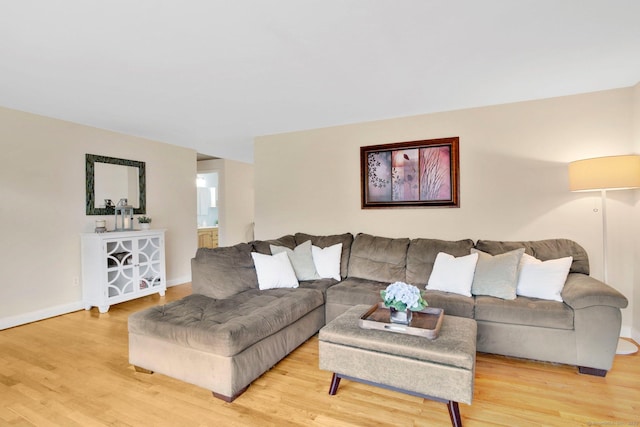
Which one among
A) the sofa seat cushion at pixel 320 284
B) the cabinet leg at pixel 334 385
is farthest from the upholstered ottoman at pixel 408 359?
the sofa seat cushion at pixel 320 284

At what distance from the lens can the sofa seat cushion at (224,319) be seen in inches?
80.5

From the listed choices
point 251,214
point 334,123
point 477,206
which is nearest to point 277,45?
point 334,123

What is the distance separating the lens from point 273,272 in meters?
3.20

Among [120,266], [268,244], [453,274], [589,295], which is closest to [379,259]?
[453,274]

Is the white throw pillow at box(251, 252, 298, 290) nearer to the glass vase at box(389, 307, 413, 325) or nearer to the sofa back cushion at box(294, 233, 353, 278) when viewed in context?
the sofa back cushion at box(294, 233, 353, 278)

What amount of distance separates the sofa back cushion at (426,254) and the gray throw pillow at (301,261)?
1003 mm

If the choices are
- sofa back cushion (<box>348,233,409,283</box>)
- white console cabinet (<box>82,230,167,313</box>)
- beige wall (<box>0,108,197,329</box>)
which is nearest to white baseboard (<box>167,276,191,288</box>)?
white console cabinet (<box>82,230,167,313</box>)

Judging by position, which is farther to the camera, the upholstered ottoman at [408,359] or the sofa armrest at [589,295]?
the sofa armrest at [589,295]

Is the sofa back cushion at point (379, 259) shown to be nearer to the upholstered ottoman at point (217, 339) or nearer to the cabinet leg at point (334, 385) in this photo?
the upholstered ottoman at point (217, 339)

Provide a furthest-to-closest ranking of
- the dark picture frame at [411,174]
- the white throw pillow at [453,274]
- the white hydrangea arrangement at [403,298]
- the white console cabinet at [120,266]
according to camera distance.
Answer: the white console cabinet at [120,266] < the dark picture frame at [411,174] < the white throw pillow at [453,274] < the white hydrangea arrangement at [403,298]

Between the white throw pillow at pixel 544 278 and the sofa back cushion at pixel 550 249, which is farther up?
the sofa back cushion at pixel 550 249

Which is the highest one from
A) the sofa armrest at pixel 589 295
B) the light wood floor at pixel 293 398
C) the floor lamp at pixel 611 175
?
the floor lamp at pixel 611 175

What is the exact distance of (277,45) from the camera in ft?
7.14

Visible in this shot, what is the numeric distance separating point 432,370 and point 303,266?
6.27 feet
